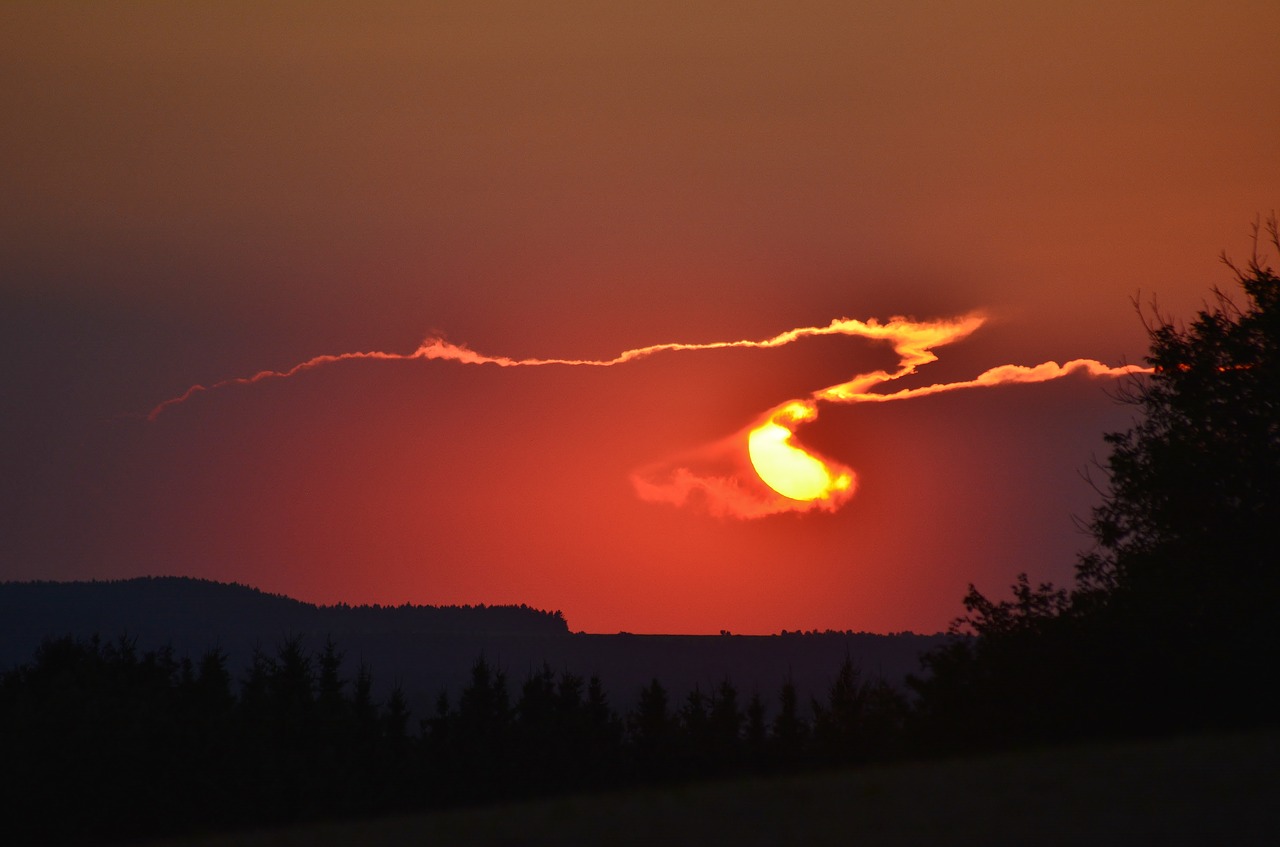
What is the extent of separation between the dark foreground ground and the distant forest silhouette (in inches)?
371

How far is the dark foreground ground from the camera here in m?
11.3

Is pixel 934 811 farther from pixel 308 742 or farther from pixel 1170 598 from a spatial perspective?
pixel 308 742

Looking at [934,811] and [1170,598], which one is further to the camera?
[1170,598]

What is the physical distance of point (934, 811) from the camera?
12336 mm

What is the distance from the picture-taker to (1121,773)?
13766mm

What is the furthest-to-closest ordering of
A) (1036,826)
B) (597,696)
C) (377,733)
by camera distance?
(597,696)
(377,733)
(1036,826)

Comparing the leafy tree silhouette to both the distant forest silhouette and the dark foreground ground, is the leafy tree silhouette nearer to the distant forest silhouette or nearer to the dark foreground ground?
the distant forest silhouette

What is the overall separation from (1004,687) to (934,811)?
76.3 ft

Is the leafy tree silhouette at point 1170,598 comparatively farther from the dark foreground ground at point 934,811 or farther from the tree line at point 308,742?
the dark foreground ground at point 934,811

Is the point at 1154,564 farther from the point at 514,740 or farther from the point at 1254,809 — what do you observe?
the point at 514,740

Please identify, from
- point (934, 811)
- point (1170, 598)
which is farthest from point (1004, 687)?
point (934, 811)

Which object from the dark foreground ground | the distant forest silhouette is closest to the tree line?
the distant forest silhouette

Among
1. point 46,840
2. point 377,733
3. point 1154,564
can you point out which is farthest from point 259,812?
point 1154,564

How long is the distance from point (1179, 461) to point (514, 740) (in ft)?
248
